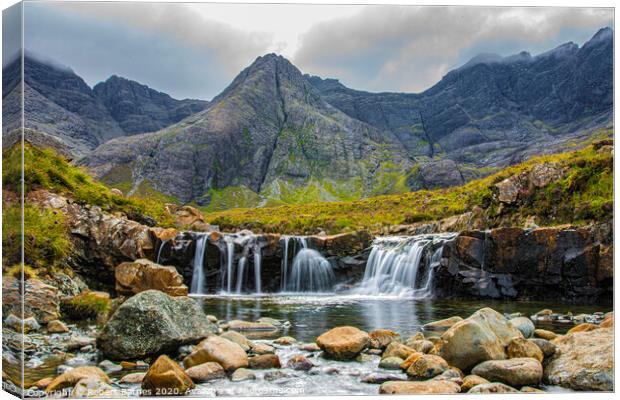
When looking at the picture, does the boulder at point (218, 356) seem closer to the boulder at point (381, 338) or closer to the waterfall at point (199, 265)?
the boulder at point (381, 338)

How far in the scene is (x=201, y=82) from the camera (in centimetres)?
722

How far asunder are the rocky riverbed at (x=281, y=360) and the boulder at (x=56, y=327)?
15 mm

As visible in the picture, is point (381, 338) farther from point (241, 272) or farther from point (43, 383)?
point (241, 272)

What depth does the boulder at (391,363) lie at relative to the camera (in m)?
5.94

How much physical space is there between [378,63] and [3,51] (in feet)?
15.4

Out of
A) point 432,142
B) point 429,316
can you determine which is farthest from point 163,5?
point 432,142

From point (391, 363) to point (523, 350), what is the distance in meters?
1.59

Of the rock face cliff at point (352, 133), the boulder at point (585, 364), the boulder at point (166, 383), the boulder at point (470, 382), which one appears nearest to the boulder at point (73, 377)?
the boulder at point (166, 383)

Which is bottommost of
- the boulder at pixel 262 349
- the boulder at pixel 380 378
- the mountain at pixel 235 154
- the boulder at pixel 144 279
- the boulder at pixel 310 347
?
the boulder at pixel 380 378

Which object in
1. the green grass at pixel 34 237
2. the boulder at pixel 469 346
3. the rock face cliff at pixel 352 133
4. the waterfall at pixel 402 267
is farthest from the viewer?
the waterfall at pixel 402 267

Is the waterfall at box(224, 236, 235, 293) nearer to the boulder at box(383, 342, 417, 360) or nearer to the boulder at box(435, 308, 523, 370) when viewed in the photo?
the boulder at box(383, 342, 417, 360)

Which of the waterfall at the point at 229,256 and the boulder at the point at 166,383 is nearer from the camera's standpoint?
the boulder at the point at 166,383

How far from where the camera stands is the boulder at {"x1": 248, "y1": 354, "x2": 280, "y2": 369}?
5.80 meters

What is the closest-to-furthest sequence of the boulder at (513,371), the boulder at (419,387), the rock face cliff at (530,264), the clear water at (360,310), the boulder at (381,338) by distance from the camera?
the boulder at (419,387), the boulder at (513,371), the boulder at (381,338), the clear water at (360,310), the rock face cliff at (530,264)
